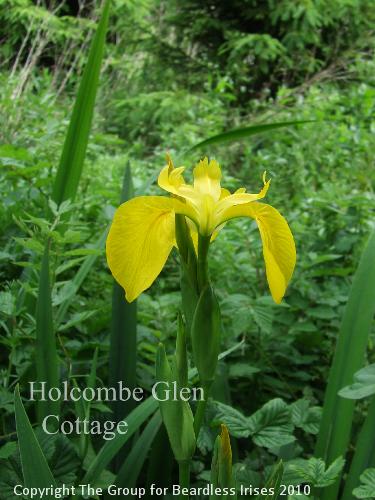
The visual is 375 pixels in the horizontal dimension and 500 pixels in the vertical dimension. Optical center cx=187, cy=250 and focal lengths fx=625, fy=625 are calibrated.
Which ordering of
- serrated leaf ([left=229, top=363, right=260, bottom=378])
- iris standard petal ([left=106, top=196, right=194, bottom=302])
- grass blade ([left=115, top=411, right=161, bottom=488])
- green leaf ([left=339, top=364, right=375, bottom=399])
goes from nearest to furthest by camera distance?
iris standard petal ([left=106, top=196, right=194, bottom=302]) < green leaf ([left=339, top=364, right=375, bottom=399]) < grass blade ([left=115, top=411, right=161, bottom=488]) < serrated leaf ([left=229, top=363, right=260, bottom=378])

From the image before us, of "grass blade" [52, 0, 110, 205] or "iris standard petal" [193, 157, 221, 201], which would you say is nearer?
"iris standard petal" [193, 157, 221, 201]

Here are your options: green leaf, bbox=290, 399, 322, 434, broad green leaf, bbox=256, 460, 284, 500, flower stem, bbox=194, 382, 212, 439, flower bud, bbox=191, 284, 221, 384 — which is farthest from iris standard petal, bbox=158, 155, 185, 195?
green leaf, bbox=290, 399, 322, 434

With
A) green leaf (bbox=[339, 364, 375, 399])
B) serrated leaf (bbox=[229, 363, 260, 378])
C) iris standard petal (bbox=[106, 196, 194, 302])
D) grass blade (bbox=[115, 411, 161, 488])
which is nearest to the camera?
iris standard petal (bbox=[106, 196, 194, 302])

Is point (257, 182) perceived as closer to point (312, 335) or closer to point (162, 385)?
point (312, 335)

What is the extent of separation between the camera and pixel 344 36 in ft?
16.4

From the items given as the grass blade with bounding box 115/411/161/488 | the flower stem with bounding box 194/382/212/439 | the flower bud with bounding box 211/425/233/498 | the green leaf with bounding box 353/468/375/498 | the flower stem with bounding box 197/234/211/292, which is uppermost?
the flower stem with bounding box 197/234/211/292

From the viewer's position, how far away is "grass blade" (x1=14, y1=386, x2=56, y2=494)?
669 millimetres

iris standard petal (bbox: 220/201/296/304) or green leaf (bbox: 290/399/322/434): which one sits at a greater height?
iris standard petal (bbox: 220/201/296/304)

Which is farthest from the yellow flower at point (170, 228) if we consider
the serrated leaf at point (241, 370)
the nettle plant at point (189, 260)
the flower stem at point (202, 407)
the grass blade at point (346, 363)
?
the serrated leaf at point (241, 370)

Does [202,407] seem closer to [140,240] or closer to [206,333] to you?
[206,333]

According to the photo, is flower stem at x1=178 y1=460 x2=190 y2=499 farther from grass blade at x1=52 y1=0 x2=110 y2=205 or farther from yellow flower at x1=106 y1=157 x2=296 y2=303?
grass blade at x1=52 y1=0 x2=110 y2=205

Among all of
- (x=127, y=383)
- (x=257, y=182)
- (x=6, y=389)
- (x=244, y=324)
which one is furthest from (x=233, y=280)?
(x=257, y=182)

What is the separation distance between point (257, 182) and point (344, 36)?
3176 millimetres

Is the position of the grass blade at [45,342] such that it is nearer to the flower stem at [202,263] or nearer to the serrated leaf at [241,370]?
the flower stem at [202,263]
